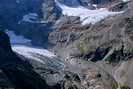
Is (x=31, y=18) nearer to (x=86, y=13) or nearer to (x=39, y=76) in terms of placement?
(x=86, y=13)

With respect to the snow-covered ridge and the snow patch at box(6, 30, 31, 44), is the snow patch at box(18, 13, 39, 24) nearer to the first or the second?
the snow-covered ridge

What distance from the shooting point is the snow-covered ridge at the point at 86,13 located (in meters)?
149

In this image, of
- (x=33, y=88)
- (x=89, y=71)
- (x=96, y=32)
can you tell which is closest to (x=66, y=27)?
(x=96, y=32)

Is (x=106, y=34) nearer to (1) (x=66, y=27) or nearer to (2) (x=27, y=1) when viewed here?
(1) (x=66, y=27)

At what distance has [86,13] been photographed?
164000 millimetres

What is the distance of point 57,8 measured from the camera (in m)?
175

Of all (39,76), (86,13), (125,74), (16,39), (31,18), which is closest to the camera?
(39,76)

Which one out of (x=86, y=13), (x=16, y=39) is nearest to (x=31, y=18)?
(x=16, y=39)

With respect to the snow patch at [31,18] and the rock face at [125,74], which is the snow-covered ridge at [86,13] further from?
the rock face at [125,74]

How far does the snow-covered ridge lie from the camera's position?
149m

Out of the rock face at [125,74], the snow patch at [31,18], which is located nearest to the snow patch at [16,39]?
the snow patch at [31,18]

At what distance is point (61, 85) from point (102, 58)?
46242mm

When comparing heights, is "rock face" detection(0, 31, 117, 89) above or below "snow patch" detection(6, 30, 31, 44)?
above

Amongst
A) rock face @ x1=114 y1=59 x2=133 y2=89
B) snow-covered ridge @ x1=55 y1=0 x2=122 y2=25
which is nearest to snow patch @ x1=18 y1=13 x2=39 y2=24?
snow-covered ridge @ x1=55 y1=0 x2=122 y2=25
